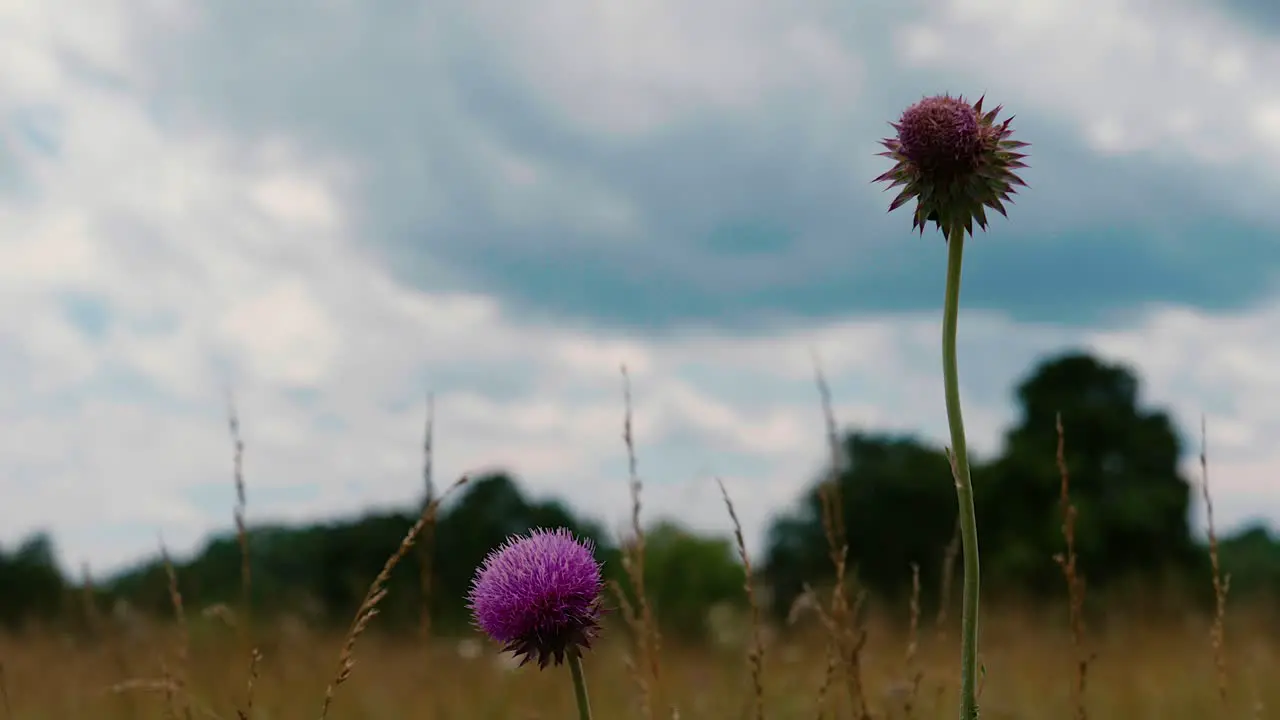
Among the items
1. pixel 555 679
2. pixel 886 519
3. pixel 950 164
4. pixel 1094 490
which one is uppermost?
pixel 1094 490

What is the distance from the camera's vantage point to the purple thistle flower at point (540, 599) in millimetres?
2062

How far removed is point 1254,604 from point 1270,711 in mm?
9344

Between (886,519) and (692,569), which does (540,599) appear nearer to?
(692,569)

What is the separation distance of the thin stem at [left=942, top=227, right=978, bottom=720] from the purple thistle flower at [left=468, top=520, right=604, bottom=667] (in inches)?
26.1

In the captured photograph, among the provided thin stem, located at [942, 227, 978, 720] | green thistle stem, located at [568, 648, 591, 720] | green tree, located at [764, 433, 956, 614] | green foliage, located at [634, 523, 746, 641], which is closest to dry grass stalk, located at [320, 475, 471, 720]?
green thistle stem, located at [568, 648, 591, 720]

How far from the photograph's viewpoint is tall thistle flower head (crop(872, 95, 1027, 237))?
83.3 inches

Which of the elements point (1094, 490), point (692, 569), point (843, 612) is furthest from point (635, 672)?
point (1094, 490)

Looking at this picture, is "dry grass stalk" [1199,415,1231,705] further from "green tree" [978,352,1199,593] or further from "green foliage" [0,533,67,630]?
"green foliage" [0,533,67,630]

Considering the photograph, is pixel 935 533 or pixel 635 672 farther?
pixel 935 533

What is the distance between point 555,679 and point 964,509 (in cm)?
567

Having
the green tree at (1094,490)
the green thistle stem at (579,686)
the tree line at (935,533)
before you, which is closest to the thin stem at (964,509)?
the green thistle stem at (579,686)

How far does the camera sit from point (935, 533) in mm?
29469

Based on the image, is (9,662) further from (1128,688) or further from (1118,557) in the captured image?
(1118,557)

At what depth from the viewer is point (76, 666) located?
8.82 m
